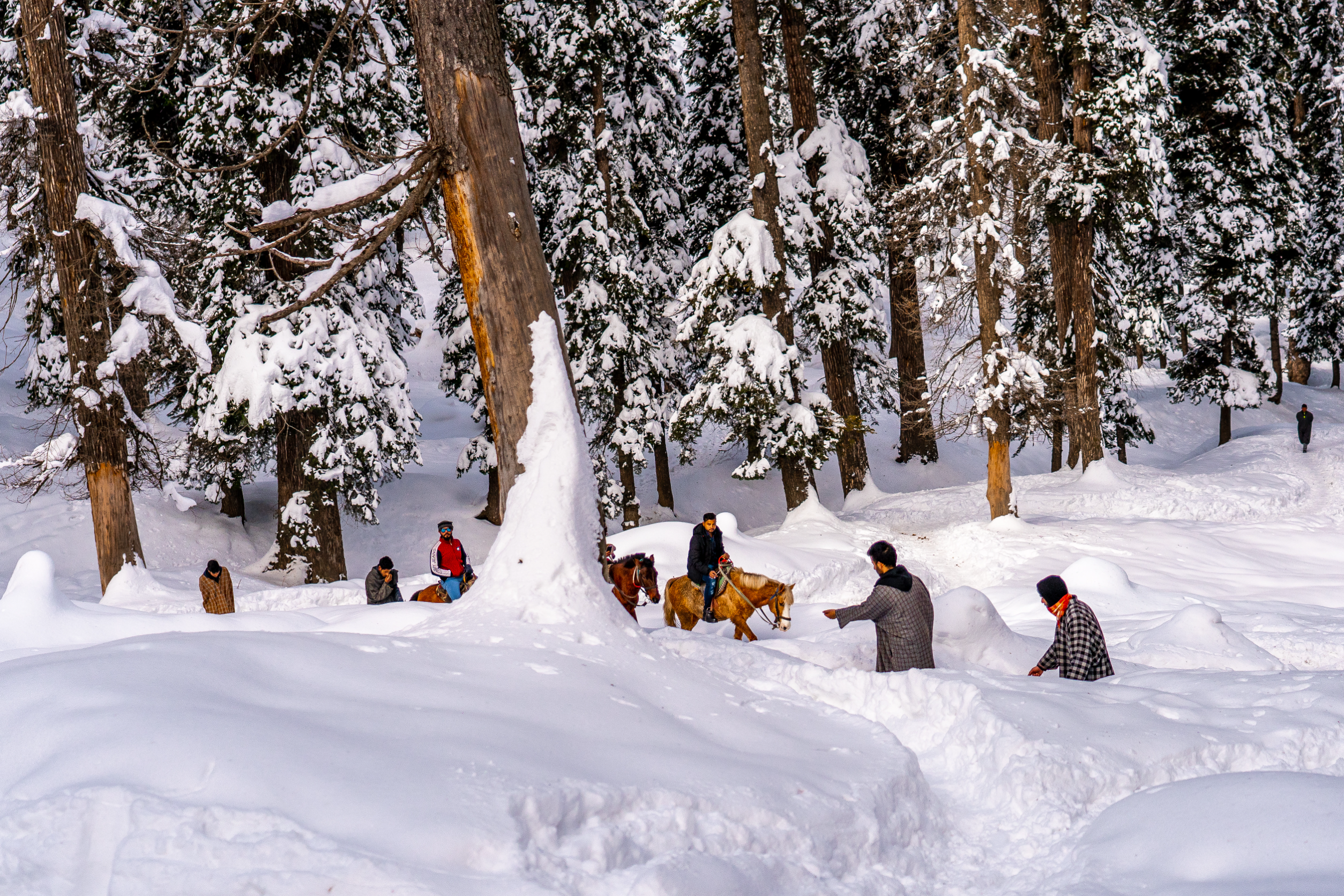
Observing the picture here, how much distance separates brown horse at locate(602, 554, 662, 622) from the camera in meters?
11.9

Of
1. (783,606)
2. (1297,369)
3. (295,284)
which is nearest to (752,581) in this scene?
(783,606)

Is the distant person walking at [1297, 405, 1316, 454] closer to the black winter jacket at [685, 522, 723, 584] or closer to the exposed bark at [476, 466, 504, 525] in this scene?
the black winter jacket at [685, 522, 723, 584]

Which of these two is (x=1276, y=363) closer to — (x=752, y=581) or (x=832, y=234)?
(x=832, y=234)

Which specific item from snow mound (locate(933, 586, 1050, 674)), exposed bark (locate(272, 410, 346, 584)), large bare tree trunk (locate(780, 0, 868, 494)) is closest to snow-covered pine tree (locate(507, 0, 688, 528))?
large bare tree trunk (locate(780, 0, 868, 494))

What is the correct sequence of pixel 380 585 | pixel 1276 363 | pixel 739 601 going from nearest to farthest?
1. pixel 739 601
2. pixel 380 585
3. pixel 1276 363

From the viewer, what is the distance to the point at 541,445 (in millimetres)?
6566

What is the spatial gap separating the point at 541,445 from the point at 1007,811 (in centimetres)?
385

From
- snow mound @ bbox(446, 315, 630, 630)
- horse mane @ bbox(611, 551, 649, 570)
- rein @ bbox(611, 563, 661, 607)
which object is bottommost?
rein @ bbox(611, 563, 661, 607)

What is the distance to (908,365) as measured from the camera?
26344mm

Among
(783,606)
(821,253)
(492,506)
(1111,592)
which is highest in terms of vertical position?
(821,253)

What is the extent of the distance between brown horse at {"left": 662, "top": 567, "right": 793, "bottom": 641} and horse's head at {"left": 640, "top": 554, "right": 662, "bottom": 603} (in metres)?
0.79

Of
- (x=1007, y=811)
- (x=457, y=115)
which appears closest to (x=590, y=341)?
(x=457, y=115)

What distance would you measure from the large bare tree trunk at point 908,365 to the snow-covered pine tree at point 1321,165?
17.7 meters

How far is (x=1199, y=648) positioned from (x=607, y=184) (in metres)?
16.1
